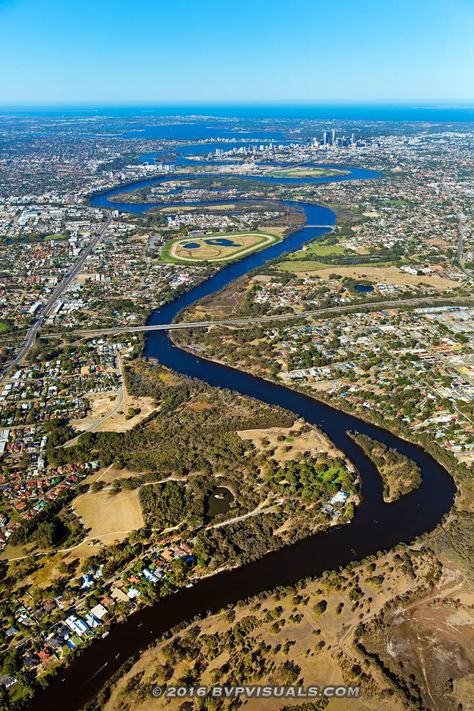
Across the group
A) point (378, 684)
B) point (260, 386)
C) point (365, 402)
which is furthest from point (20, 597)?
point (365, 402)

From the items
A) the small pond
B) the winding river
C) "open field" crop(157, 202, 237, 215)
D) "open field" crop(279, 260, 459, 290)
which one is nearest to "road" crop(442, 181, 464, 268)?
"open field" crop(279, 260, 459, 290)

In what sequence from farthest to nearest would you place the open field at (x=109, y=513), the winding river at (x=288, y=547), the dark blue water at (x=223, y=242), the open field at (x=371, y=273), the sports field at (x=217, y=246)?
the dark blue water at (x=223, y=242), the sports field at (x=217, y=246), the open field at (x=371, y=273), the open field at (x=109, y=513), the winding river at (x=288, y=547)

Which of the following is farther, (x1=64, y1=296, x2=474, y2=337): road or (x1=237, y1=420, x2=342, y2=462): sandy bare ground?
(x1=64, y1=296, x2=474, y2=337): road

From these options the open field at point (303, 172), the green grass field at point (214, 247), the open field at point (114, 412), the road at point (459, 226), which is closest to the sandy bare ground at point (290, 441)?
the open field at point (114, 412)

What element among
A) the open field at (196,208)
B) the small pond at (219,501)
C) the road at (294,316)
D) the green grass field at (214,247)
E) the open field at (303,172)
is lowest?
the small pond at (219,501)

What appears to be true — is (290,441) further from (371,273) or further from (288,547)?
(371,273)

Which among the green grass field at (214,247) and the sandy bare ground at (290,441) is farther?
the green grass field at (214,247)

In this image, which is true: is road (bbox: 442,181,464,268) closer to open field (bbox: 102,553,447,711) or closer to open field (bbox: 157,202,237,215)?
open field (bbox: 157,202,237,215)

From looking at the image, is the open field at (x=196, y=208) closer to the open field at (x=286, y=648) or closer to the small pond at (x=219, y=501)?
the small pond at (x=219, y=501)
